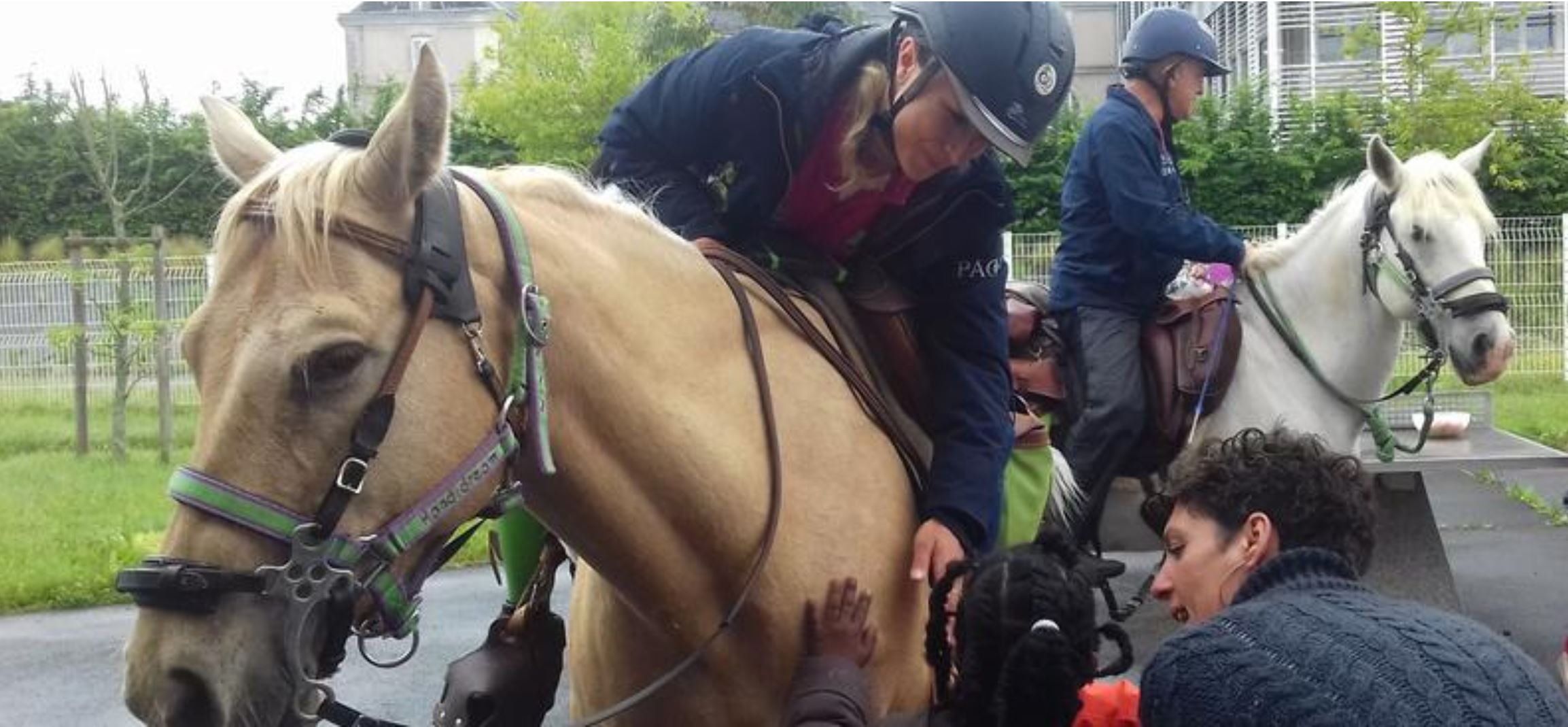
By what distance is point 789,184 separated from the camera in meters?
2.69

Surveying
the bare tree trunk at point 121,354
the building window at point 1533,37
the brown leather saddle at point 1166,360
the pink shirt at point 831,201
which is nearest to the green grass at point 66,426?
the bare tree trunk at point 121,354

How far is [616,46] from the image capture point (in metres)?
22.9

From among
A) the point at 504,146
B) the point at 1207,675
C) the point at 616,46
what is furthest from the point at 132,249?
the point at 1207,675

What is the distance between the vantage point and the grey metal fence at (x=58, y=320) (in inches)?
507

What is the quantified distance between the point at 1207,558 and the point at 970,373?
0.65 metres

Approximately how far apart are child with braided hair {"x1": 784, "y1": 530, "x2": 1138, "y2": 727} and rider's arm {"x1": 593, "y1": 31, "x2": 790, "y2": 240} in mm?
838

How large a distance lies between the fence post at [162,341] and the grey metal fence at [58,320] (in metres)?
0.69

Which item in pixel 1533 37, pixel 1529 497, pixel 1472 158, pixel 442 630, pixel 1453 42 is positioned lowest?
pixel 1529 497

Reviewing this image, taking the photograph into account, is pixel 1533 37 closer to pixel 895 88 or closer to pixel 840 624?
pixel 895 88

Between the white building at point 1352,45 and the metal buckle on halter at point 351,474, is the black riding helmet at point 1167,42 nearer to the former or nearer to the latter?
the metal buckle on halter at point 351,474

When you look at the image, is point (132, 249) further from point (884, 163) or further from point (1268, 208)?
point (1268, 208)

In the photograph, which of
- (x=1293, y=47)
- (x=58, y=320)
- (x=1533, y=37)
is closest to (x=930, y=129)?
(x=58, y=320)

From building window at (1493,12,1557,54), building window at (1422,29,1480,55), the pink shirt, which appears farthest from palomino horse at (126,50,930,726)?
building window at (1493,12,1557,54)

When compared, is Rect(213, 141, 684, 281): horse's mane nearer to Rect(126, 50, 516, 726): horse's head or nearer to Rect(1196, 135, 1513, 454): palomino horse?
Rect(126, 50, 516, 726): horse's head
